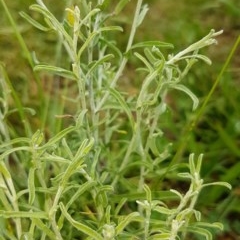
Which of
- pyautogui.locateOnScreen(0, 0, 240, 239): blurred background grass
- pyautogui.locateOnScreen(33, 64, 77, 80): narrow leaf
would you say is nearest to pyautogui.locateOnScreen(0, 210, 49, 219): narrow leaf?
pyautogui.locateOnScreen(33, 64, 77, 80): narrow leaf

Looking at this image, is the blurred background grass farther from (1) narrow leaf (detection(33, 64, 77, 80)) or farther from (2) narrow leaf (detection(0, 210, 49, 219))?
(2) narrow leaf (detection(0, 210, 49, 219))

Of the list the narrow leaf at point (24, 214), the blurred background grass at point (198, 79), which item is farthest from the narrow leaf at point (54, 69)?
the blurred background grass at point (198, 79)

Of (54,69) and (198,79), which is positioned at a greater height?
(54,69)

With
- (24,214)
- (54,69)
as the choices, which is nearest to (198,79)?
(54,69)

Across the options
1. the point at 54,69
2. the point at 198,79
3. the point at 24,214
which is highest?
the point at 54,69

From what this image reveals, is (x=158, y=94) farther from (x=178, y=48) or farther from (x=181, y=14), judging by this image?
(x=181, y=14)

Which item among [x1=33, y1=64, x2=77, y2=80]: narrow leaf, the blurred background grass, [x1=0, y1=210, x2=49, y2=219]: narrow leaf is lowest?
the blurred background grass

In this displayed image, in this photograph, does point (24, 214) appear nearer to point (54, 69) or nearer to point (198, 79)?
point (54, 69)

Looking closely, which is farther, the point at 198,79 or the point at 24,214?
the point at 198,79
